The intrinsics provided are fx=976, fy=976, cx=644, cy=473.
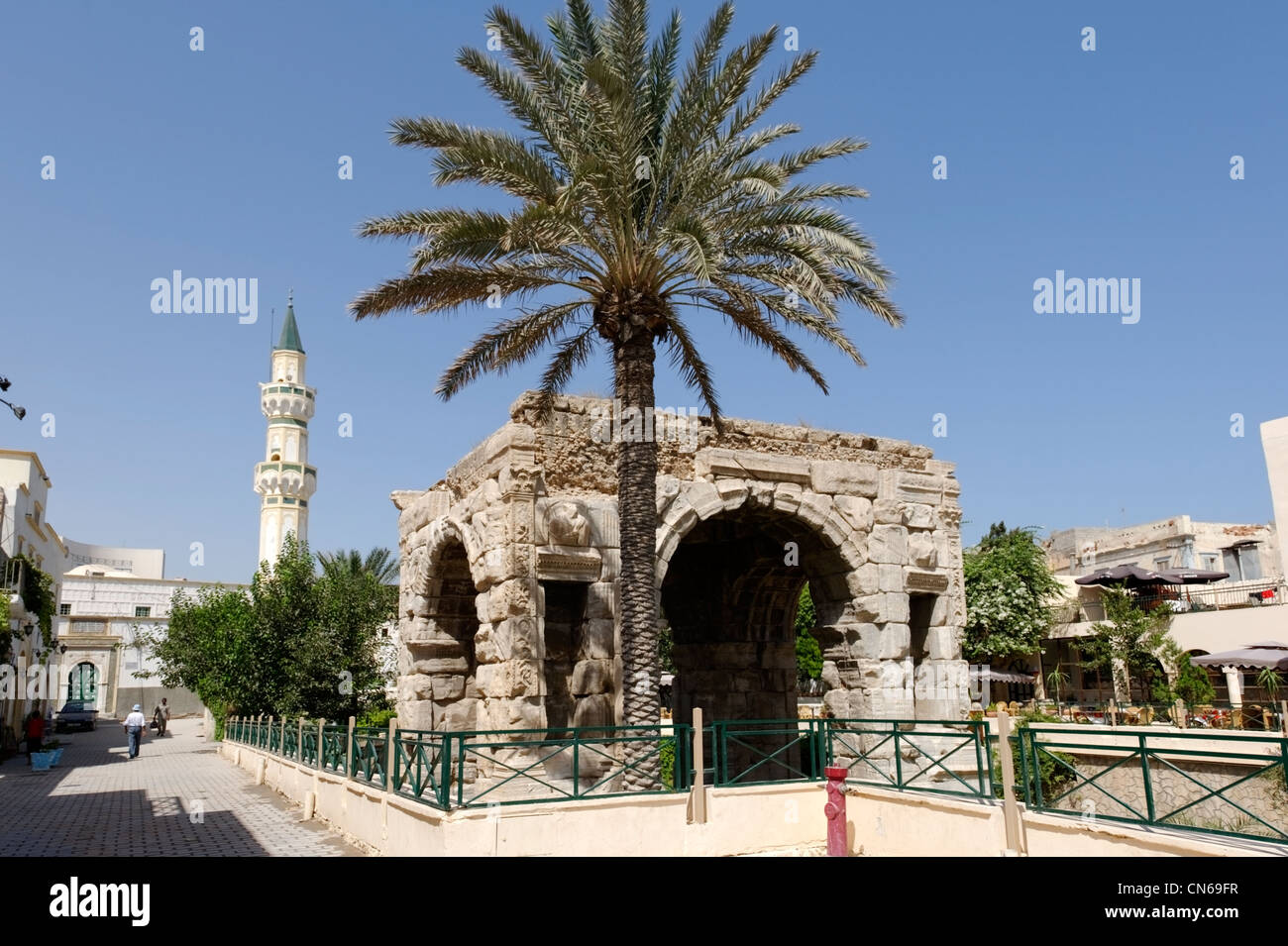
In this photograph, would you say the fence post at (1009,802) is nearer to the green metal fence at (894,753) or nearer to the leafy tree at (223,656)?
the green metal fence at (894,753)

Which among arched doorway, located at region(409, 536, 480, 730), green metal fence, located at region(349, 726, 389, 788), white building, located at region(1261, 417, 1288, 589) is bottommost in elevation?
green metal fence, located at region(349, 726, 389, 788)

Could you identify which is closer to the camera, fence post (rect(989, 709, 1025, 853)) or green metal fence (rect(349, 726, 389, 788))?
fence post (rect(989, 709, 1025, 853))

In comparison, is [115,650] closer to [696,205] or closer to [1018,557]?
[1018,557]

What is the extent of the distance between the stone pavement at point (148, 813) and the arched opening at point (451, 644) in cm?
265

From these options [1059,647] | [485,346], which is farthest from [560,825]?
[1059,647]

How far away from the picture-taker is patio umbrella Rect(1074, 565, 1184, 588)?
29.3 meters

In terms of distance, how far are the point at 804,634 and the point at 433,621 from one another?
2319cm

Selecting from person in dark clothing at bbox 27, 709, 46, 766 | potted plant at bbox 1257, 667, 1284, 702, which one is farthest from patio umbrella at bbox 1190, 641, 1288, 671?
person in dark clothing at bbox 27, 709, 46, 766

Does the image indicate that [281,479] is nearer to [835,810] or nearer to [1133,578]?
[1133,578]

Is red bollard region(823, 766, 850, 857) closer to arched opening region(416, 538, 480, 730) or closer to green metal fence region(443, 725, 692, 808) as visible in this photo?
green metal fence region(443, 725, 692, 808)

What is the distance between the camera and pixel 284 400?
2016 inches

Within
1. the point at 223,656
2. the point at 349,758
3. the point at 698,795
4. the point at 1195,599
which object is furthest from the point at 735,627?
the point at 1195,599

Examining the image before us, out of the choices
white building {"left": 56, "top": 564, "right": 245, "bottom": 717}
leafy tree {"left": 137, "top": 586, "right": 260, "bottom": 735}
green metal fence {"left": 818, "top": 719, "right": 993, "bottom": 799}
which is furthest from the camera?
white building {"left": 56, "top": 564, "right": 245, "bottom": 717}

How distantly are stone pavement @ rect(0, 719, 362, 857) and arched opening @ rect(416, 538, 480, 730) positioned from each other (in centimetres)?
265
